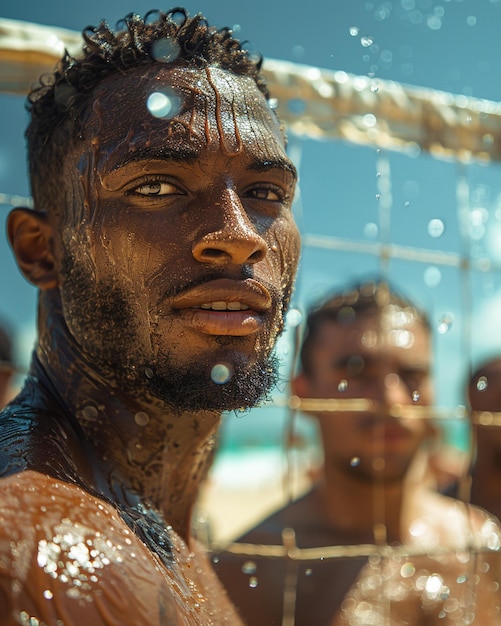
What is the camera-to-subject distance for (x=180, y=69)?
1075 millimetres

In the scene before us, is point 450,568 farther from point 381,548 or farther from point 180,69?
point 180,69

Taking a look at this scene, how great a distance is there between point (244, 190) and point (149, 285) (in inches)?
7.7

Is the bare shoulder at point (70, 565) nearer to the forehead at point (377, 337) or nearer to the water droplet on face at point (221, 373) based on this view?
the water droplet on face at point (221, 373)

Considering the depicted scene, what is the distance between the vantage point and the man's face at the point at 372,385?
8.35 feet

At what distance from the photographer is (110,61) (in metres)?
1.11

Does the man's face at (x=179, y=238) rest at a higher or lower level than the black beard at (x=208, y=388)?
higher

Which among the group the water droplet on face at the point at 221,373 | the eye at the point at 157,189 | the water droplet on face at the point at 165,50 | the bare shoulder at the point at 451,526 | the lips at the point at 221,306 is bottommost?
the bare shoulder at the point at 451,526

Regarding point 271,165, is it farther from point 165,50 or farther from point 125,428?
point 125,428

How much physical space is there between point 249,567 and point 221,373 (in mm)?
1333

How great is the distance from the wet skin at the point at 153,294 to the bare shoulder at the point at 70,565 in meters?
0.01

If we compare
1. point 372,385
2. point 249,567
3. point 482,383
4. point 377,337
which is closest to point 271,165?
point 249,567

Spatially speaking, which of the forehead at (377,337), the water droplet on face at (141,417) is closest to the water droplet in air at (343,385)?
the forehead at (377,337)

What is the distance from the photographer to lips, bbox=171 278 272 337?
944 millimetres

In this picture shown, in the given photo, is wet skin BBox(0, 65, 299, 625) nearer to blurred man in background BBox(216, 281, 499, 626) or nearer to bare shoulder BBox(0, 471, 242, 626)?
bare shoulder BBox(0, 471, 242, 626)
